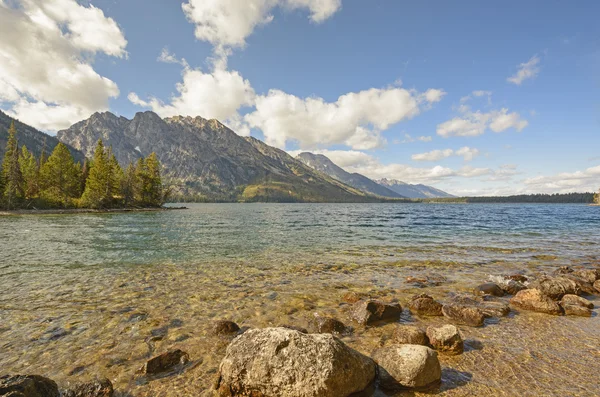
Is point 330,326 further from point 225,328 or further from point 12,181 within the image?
point 12,181

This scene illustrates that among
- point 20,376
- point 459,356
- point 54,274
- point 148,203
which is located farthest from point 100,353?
point 148,203

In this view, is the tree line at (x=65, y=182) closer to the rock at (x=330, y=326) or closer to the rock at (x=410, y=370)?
the rock at (x=330, y=326)

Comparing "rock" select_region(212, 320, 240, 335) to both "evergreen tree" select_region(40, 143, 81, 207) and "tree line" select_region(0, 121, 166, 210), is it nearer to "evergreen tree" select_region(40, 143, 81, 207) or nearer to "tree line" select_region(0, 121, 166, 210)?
"tree line" select_region(0, 121, 166, 210)

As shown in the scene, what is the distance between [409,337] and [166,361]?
23.4 ft

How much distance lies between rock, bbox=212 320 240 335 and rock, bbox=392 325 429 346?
541cm

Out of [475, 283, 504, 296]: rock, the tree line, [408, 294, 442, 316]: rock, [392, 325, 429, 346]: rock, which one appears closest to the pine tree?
the tree line

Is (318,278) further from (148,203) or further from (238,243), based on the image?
(148,203)

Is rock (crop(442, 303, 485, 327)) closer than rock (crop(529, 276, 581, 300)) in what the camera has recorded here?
Yes

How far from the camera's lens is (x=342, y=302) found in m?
13.1

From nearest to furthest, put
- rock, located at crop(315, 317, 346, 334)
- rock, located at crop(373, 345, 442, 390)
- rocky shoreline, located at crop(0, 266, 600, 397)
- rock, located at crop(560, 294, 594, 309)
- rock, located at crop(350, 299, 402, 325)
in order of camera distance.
→ rocky shoreline, located at crop(0, 266, 600, 397)
rock, located at crop(373, 345, 442, 390)
rock, located at crop(315, 317, 346, 334)
rock, located at crop(350, 299, 402, 325)
rock, located at crop(560, 294, 594, 309)

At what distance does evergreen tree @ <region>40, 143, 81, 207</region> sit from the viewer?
296 feet

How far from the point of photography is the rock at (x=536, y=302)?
11586 millimetres

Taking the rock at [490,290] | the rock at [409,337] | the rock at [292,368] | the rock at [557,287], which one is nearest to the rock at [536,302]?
the rock at [490,290]

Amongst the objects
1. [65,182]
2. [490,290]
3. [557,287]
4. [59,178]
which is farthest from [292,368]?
[59,178]
